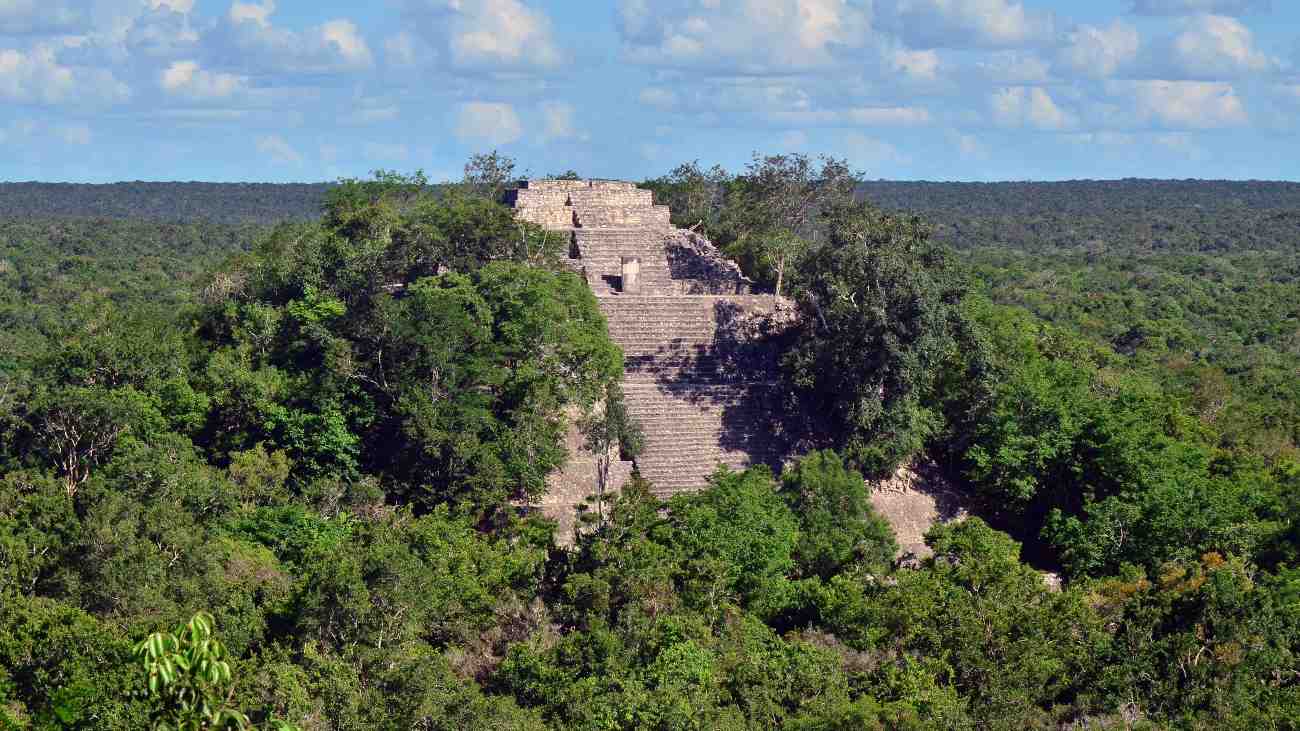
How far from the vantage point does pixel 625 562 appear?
1806cm

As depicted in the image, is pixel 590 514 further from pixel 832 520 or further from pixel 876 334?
pixel 876 334

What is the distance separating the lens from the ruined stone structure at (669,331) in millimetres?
22219

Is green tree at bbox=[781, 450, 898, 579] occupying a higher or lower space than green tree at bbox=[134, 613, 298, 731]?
lower

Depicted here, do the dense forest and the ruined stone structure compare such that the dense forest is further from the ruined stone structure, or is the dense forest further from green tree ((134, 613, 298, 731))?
green tree ((134, 613, 298, 731))

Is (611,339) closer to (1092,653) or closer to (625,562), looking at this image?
(625,562)

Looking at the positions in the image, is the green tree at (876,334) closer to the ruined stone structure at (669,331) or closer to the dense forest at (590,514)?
the dense forest at (590,514)

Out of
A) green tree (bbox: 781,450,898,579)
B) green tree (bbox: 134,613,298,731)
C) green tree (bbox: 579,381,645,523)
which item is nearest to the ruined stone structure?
green tree (bbox: 579,381,645,523)

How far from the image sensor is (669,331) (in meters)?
24.0

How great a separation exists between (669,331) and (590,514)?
15.6ft

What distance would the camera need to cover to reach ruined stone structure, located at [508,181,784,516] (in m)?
22.2

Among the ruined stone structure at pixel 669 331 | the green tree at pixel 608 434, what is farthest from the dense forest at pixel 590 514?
the ruined stone structure at pixel 669 331

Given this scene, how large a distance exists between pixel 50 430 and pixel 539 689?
8.58 meters

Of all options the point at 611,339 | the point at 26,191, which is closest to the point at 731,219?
the point at 611,339

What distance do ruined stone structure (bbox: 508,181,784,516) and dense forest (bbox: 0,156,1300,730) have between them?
0.64 m
